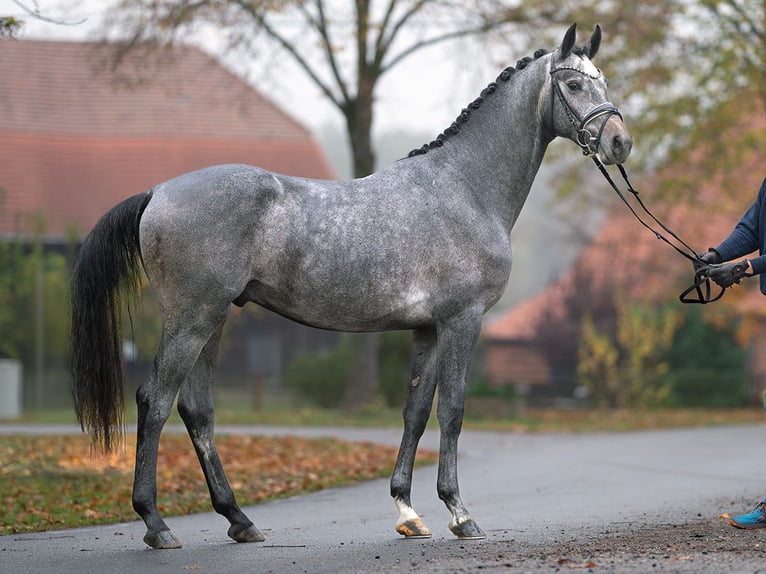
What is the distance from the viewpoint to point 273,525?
8984mm

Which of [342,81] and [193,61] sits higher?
[193,61]

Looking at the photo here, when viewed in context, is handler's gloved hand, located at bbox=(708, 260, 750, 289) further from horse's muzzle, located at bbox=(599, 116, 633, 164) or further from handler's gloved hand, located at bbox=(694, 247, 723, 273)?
horse's muzzle, located at bbox=(599, 116, 633, 164)

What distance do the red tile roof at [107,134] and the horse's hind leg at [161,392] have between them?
30.0 meters

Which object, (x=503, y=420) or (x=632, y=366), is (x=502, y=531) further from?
(x=632, y=366)

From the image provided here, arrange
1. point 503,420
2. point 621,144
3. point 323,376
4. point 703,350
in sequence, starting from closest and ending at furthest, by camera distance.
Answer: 1. point 621,144
2. point 503,420
3. point 323,376
4. point 703,350

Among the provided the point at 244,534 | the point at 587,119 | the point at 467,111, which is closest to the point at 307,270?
the point at 467,111

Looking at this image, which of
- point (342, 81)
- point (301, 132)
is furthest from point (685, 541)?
point (301, 132)

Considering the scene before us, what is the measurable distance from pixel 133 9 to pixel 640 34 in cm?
969

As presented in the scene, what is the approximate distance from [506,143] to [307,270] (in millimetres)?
1634

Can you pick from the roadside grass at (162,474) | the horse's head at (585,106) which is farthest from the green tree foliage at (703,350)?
the horse's head at (585,106)

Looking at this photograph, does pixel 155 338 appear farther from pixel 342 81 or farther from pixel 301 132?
pixel 301 132

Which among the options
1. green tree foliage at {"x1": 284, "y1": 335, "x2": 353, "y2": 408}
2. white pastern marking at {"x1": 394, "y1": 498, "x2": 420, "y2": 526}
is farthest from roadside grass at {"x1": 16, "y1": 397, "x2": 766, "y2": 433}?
white pastern marking at {"x1": 394, "y1": 498, "x2": 420, "y2": 526}

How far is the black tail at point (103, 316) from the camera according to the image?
7566 millimetres

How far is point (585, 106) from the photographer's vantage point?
788 centimetres
